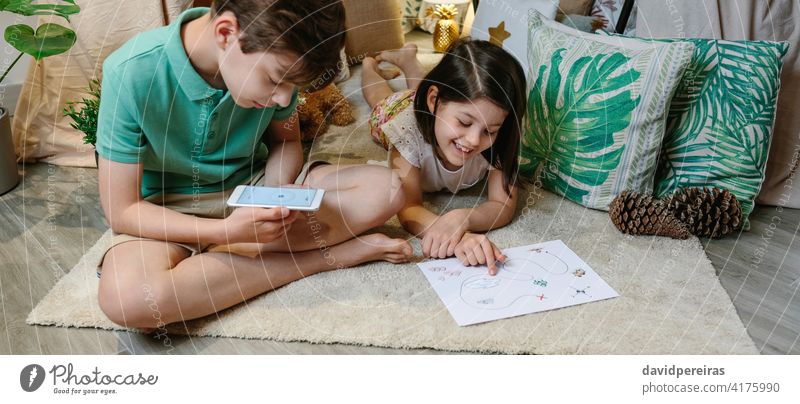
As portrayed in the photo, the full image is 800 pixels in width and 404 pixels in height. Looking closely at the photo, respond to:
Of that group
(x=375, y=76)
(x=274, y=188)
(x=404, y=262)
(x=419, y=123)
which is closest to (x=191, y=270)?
(x=274, y=188)

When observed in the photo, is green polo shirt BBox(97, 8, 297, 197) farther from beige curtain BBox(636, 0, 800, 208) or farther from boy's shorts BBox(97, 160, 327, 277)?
beige curtain BBox(636, 0, 800, 208)

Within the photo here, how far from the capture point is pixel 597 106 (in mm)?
995

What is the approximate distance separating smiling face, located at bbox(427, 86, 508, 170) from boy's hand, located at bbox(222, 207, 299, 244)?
0.88 feet

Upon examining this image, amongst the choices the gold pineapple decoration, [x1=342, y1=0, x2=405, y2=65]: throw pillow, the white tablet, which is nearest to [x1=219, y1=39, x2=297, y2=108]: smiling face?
the white tablet

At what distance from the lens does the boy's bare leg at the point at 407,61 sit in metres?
1.25

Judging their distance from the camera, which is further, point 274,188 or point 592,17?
point 592,17

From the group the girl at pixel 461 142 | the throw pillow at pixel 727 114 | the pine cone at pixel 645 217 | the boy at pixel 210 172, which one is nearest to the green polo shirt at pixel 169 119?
the boy at pixel 210 172

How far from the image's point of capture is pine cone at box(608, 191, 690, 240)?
963mm

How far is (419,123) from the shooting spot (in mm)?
972

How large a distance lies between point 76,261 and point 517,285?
61cm

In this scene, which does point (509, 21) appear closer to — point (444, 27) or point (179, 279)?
point (444, 27)

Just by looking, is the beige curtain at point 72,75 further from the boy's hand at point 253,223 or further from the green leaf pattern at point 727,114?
the green leaf pattern at point 727,114
